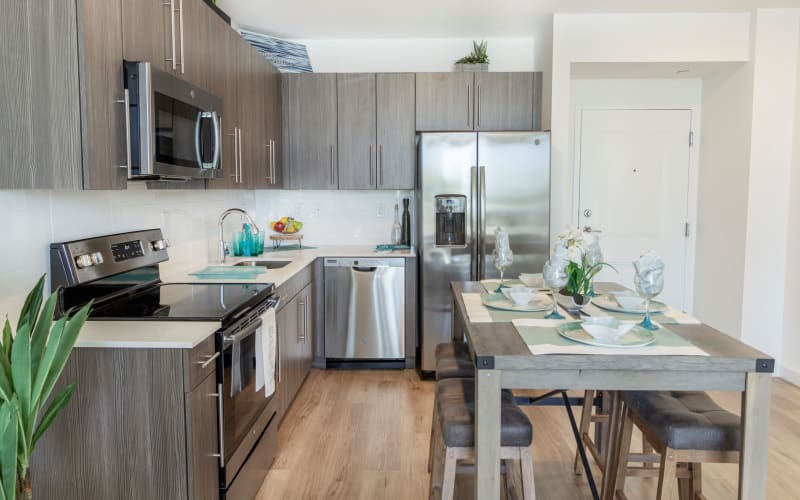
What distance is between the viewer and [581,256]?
2.18m

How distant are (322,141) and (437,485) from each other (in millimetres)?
2839

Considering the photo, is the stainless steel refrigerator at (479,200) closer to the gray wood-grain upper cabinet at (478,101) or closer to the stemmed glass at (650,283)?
the gray wood-grain upper cabinet at (478,101)

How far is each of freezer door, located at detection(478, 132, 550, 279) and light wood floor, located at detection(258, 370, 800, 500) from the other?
1.06 metres

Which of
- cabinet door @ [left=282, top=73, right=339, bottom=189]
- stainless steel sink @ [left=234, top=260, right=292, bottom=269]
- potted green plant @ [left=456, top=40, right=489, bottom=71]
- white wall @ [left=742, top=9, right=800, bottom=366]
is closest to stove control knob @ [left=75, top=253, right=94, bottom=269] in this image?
stainless steel sink @ [left=234, top=260, right=292, bottom=269]

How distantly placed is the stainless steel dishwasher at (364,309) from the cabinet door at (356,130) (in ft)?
2.22

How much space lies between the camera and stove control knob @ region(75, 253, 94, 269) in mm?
2084

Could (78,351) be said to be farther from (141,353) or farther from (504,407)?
(504,407)

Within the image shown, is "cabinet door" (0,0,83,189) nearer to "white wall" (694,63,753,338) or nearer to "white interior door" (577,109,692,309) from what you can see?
"white interior door" (577,109,692,309)

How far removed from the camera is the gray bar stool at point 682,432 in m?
1.76

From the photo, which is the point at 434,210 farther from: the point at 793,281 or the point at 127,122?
the point at 793,281

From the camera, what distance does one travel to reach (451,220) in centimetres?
390

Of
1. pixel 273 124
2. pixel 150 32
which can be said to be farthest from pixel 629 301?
pixel 273 124

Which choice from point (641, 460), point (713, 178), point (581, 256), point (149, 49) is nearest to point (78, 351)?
point (149, 49)

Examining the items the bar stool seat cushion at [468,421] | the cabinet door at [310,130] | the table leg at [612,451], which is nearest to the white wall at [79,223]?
the cabinet door at [310,130]
